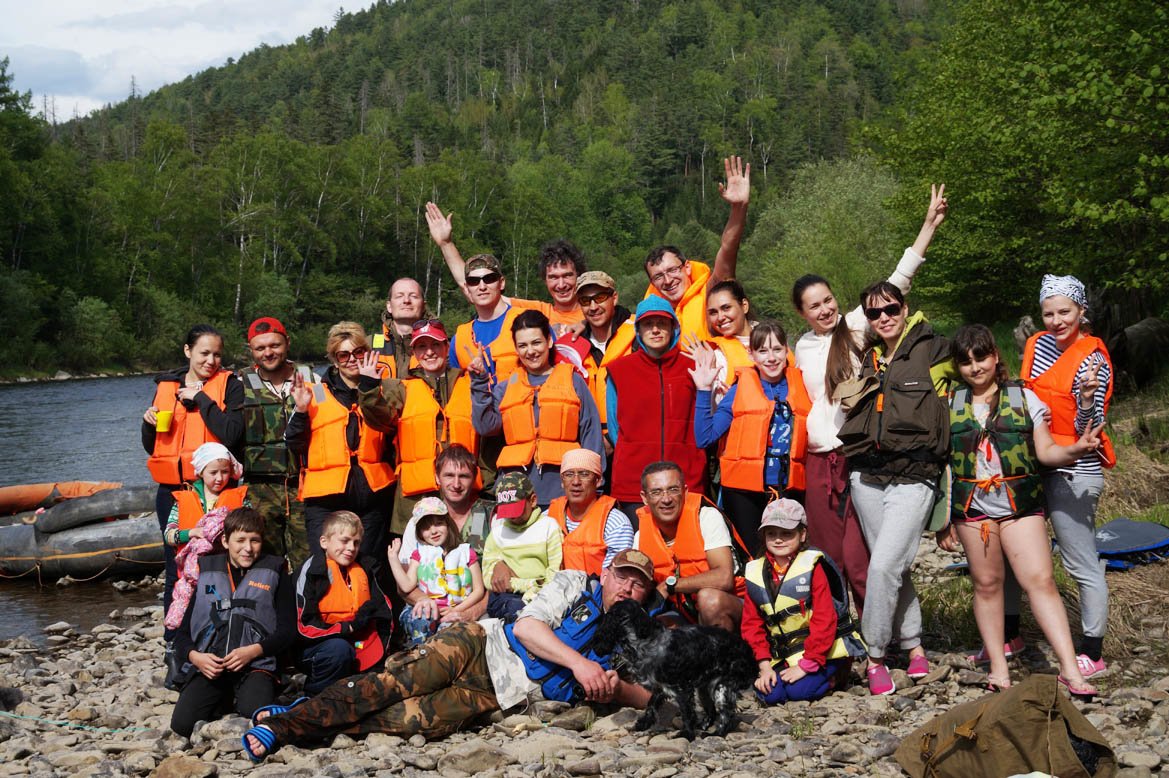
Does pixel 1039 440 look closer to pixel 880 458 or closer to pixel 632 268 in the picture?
pixel 880 458

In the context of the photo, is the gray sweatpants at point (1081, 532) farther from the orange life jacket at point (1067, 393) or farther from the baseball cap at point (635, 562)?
the baseball cap at point (635, 562)

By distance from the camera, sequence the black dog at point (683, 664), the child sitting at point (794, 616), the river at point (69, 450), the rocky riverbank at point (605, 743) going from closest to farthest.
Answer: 1. the rocky riverbank at point (605, 743)
2. the black dog at point (683, 664)
3. the child sitting at point (794, 616)
4. the river at point (69, 450)

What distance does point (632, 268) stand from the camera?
10512 centimetres

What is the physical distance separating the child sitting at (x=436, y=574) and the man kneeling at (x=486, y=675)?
0.40 meters

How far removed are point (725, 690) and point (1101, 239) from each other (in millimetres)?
13439

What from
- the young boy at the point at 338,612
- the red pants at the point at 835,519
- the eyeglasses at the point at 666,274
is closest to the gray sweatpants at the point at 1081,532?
the red pants at the point at 835,519

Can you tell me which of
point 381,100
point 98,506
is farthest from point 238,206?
point 381,100

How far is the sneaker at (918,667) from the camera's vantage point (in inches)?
229

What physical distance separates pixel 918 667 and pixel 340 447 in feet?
12.4

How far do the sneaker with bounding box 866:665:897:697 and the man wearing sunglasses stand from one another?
89.9 inches

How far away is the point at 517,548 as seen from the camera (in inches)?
241

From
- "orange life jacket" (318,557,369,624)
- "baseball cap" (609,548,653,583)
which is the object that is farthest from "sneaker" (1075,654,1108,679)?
Answer: "orange life jacket" (318,557,369,624)

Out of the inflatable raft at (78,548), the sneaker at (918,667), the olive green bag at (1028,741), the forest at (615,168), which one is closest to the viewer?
the olive green bag at (1028,741)

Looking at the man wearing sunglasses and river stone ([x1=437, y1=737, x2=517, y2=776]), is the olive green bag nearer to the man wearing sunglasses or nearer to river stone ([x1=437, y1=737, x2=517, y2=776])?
river stone ([x1=437, y1=737, x2=517, y2=776])
